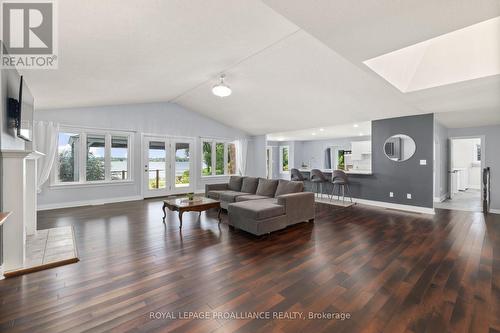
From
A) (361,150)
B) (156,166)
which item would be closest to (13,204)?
(156,166)

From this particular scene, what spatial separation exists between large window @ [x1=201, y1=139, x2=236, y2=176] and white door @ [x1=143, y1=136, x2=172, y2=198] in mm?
1359

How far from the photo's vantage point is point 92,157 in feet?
20.2

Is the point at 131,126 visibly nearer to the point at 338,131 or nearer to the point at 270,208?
the point at 270,208

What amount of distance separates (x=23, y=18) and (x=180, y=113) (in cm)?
575

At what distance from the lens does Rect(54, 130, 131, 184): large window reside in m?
5.70

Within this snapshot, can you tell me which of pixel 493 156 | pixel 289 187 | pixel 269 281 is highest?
pixel 493 156

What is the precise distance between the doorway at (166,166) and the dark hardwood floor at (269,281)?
342cm

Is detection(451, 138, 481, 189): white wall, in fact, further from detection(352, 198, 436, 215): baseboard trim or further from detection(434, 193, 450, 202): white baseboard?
detection(352, 198, 436, 215): baseboard trim

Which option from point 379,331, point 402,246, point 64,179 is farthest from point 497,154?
point 64,179

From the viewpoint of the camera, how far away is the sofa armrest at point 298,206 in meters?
3.89

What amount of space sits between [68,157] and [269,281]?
20.5 ft

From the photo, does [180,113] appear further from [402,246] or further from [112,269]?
[402,246]

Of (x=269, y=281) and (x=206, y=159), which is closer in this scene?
(x=269, y=281)

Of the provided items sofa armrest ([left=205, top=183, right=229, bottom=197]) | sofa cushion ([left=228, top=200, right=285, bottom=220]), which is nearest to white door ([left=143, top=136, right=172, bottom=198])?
sofa armrest ([left=205, top=183, right=229, bottom=197])
